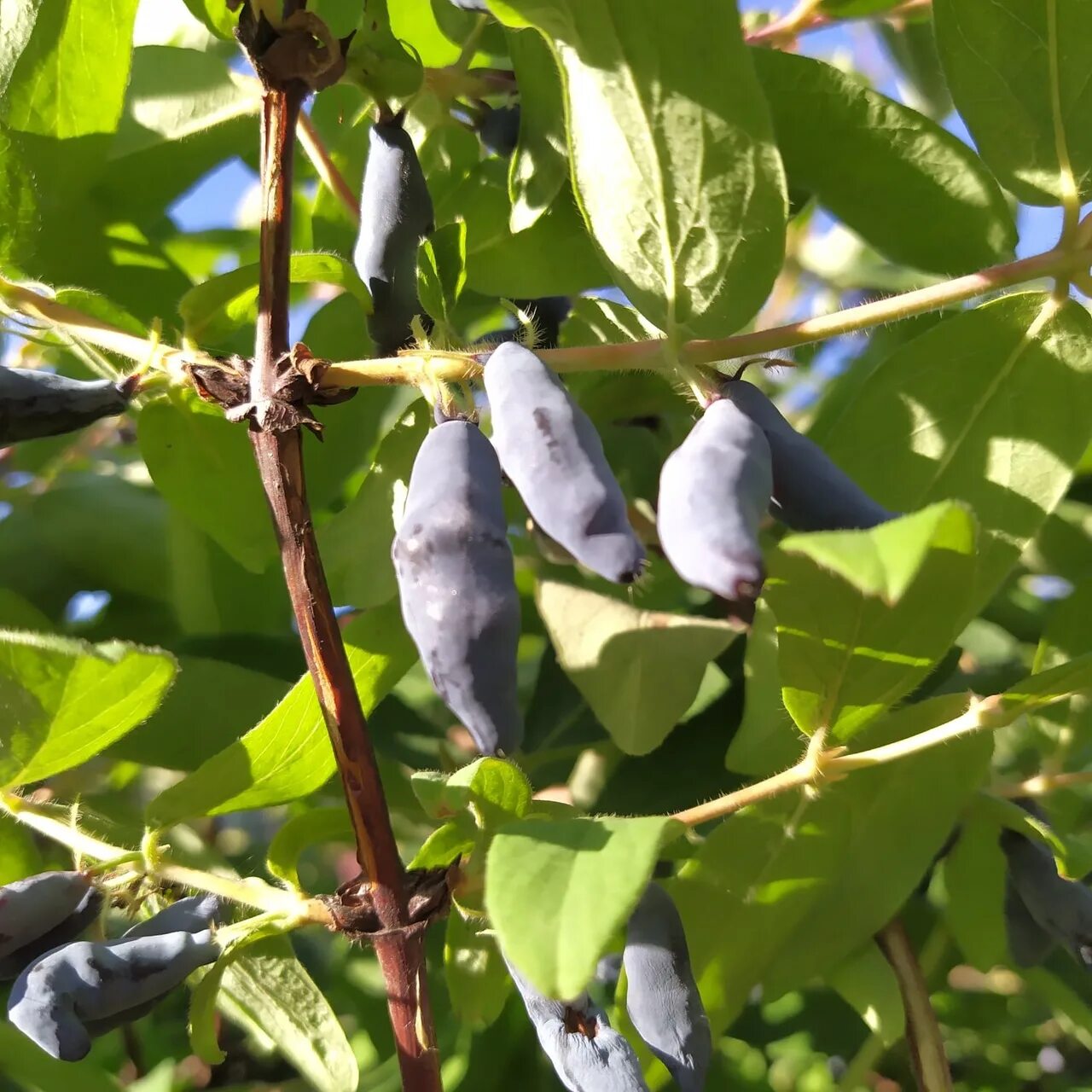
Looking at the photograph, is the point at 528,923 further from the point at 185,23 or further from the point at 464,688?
the point at 185,23

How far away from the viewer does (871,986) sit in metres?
0.65

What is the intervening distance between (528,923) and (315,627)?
0.54 ft

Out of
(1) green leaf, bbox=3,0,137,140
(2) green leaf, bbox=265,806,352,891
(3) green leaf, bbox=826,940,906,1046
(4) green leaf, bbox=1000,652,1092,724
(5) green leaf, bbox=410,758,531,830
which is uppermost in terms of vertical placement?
(1) green leaf, bbox=3,0,137,140

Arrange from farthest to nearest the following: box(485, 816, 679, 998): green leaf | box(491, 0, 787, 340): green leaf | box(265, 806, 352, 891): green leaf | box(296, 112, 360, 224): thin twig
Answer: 1. box(296, 112, 360, 224): thin twig
2. box(265, 806, 352, 891): green leaf
3. box(491, 0, 787, 340): green leaf
4. box(485, 816, 679, 998): green leaf

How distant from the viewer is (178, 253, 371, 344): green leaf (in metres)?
0.52

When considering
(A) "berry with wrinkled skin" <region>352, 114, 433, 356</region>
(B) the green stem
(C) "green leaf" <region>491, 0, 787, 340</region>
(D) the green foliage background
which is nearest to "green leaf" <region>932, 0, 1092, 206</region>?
(D) the green foliage background

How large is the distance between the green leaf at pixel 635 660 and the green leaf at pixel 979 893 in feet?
0.58

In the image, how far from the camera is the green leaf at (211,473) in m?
0.61

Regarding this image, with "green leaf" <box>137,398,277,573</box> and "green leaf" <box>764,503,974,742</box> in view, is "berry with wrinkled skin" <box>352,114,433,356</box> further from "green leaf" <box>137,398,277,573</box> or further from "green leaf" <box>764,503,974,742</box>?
"green leaf" <box>764,503,974,742</box>

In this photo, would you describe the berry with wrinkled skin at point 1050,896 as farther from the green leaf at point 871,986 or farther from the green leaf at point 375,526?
the green leaf at point 375,526

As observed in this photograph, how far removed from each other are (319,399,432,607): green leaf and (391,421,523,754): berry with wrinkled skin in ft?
0.55

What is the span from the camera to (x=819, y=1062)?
80cm

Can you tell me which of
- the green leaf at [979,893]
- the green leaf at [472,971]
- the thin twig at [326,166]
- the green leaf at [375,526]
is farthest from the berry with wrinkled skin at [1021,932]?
the thin twig at [326,166]

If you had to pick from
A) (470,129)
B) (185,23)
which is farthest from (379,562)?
(185,23)
